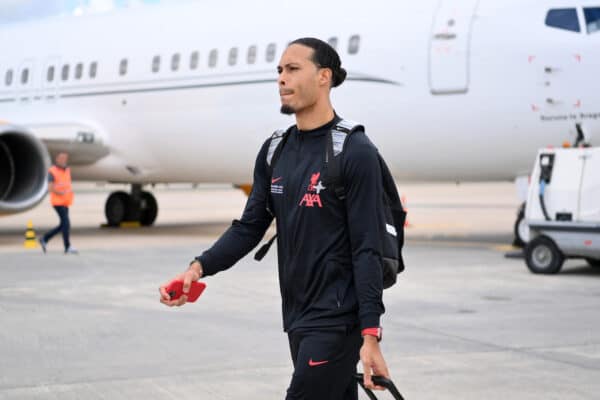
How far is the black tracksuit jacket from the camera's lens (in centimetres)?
321

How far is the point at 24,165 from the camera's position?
15.2m

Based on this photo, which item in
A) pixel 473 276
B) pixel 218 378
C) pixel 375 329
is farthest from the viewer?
pixel 473 276

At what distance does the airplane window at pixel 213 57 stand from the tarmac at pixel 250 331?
3510 mm

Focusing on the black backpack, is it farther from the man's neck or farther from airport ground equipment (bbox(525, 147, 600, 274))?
airport ground equipment (bbox(525, 147, 600, 274))

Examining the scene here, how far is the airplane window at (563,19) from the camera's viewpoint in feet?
39.6

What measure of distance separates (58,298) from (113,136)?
7647 mm

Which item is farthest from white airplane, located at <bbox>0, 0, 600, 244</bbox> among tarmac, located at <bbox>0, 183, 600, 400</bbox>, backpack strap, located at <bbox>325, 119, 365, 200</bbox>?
backpack strap, located at <bbox>325, 119, 365, 200</bbox>

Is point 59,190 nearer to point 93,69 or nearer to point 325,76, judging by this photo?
point 93,69

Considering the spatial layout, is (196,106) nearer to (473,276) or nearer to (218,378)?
(473,276)

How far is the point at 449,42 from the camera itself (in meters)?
12.5

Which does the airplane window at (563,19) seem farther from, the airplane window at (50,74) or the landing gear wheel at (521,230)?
the airplane window at (50,74)

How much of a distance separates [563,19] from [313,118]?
372 inches

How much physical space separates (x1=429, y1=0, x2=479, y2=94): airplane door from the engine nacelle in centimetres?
585

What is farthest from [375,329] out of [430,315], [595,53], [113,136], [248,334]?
[113,136]
